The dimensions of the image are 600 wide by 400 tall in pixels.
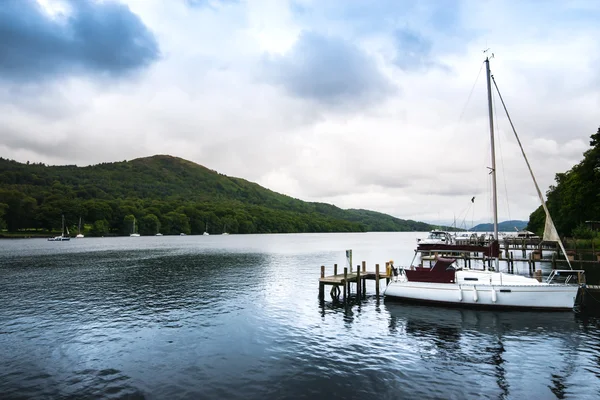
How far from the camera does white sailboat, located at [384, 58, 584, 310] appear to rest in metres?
28.3

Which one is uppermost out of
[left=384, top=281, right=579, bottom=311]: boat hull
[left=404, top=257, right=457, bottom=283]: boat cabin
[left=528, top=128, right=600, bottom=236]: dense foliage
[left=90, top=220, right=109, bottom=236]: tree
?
[left=528, top=128, right=600, bottom=236]: dense foliage

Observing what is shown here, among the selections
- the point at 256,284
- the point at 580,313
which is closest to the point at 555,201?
the point at 580,313

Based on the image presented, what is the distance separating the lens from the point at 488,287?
29.3 m

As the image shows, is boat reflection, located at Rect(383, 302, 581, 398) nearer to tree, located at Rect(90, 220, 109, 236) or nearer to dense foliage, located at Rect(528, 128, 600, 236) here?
dense foliage, located at Rect(528, 128, 600, 236)

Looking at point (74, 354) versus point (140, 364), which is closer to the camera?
point (140, 364)

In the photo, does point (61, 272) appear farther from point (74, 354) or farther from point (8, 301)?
point (74, 354)

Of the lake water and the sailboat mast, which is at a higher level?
the sailboat mast

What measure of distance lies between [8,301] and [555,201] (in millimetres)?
126882

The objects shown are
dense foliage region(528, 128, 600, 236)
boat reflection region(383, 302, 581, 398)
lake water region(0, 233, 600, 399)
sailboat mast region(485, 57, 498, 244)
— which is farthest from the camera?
dense foliage region(528, 128, 600, 236)

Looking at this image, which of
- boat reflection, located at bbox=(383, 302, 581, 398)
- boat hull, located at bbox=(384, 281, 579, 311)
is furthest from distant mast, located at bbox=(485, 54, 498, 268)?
boat reflection, located at bbox=(383, 302, 581, 398)

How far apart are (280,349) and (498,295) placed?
19.1 m

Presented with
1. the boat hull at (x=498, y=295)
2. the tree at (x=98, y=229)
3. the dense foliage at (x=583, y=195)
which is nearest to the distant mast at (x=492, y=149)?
the boat hull at (x=498, y=295)

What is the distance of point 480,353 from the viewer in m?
20.1

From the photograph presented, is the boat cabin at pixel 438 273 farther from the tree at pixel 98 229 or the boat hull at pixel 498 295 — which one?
the tree at pixel 98 229
